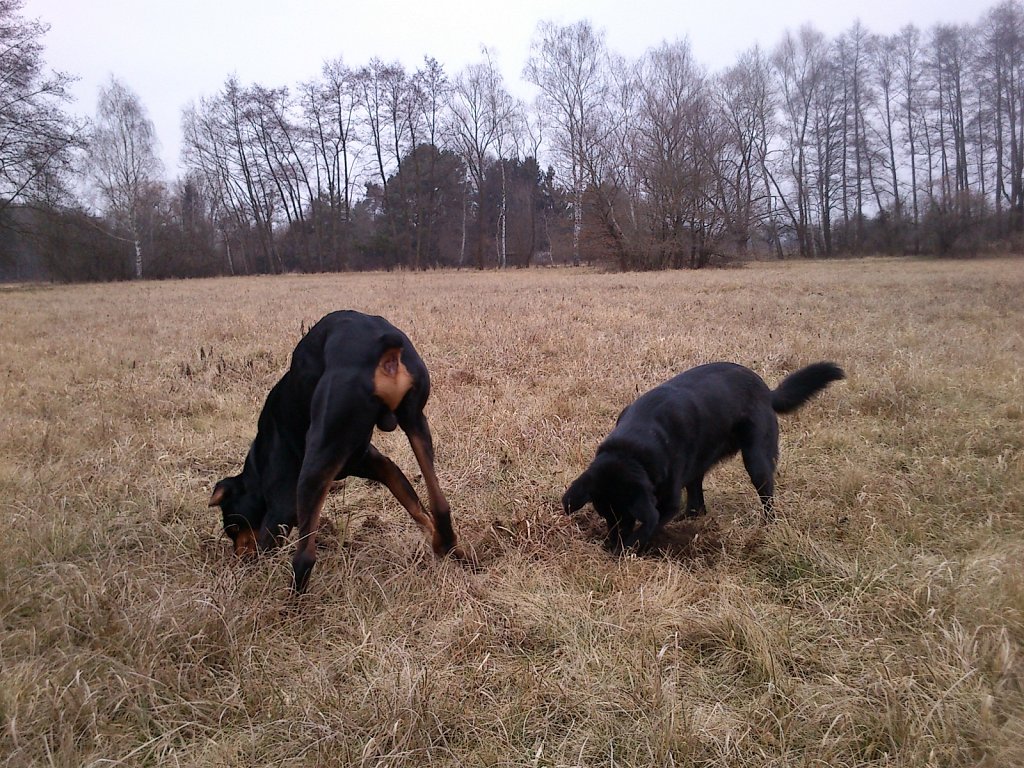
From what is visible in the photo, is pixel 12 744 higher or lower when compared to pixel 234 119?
lower

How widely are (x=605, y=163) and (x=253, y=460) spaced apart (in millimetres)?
33347

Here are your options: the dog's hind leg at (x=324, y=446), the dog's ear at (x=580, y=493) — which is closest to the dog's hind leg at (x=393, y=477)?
the dog's hind leg at (x=324, y=446)

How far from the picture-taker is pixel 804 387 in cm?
424

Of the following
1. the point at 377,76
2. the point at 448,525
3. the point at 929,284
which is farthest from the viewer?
the point at 377,76

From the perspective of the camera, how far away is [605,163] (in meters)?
34.0

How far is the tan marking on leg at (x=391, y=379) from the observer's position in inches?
108

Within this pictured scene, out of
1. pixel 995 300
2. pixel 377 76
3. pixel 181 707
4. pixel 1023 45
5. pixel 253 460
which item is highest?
pixel 377 76

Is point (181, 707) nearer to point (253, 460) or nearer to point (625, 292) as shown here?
point (253, 460)

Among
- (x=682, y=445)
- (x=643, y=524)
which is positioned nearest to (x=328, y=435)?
(x=643, y=524)

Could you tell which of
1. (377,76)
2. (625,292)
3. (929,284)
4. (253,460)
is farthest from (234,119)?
(253,460)

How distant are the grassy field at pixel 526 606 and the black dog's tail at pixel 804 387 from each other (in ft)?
1.41

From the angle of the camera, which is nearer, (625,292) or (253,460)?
(253,460)

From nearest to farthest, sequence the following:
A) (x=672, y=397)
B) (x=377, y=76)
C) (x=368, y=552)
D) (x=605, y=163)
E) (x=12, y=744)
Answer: (x=12, y=744)
(x=368, y=552)
(x=672, y=397)
(x=605, y=163)
(x=377, y=76)

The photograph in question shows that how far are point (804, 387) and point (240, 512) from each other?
334 cm
